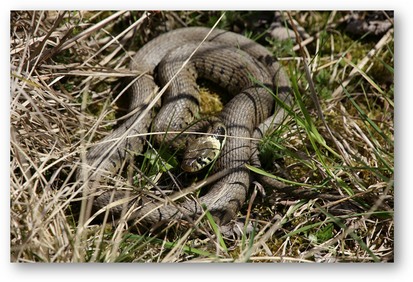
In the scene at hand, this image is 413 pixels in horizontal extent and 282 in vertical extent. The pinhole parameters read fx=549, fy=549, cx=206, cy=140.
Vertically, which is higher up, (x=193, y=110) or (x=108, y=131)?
(x=193, y=110)

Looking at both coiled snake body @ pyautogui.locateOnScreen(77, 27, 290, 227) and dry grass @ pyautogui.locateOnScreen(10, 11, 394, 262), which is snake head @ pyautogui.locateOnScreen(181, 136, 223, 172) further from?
dry grass @ pyautogui.locateOnScreen(10, 11, 394, 262)

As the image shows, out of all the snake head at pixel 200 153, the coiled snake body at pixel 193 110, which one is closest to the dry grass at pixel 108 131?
the coiled snake body at pixel 193 110

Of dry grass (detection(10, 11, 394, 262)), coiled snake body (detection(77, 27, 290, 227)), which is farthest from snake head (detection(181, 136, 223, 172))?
dry grass (detection(10, 11, 394, 262))

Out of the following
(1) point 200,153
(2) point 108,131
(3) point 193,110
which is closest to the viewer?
(1) point 200,153

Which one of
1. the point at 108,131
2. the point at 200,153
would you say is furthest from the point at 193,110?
the point at 108,131

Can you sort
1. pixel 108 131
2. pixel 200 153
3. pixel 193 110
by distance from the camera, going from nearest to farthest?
pixel 200 153
pixel 108 131
pixel 193 110

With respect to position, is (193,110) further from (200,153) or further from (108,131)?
(108,131)
